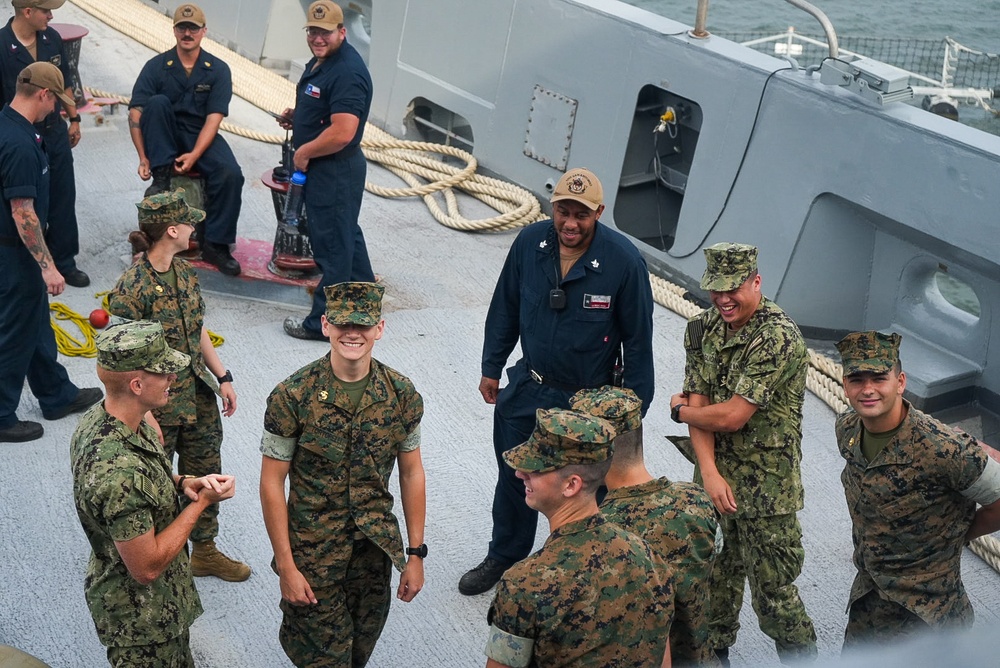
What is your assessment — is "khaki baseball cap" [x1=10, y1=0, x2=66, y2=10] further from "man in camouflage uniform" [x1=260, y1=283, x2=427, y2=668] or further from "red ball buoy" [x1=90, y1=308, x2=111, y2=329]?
"man in camouflage uniform" [x1=260, y1=283, x2=427, y2=668]

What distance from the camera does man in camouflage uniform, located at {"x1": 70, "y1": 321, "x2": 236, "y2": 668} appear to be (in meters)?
3.02

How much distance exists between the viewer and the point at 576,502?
8.93ft

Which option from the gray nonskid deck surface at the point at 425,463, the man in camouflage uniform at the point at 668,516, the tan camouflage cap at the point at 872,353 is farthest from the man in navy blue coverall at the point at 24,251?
the tan camouflage cap at the point at 872,353

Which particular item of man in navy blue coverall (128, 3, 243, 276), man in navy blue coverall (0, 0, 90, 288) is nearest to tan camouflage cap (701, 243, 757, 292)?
man in navy blue coverall (128, 3, 243, 276)

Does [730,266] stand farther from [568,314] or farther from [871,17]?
[871,17]

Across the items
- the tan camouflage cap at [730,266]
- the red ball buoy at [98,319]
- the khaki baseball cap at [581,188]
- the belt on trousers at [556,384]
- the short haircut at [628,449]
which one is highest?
the khaki baseball cap at [581,188]

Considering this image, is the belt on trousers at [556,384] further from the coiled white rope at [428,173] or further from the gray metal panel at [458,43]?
the gray metal panel at [458,43]

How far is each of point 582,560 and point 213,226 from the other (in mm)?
4683

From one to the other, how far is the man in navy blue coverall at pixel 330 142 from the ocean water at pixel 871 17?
37.9 ft

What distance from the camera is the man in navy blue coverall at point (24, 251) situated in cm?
489

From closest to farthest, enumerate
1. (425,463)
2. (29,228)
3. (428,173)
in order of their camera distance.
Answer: (29,228)
(425,463)
(428,173)

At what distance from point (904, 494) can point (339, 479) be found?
1753 mm

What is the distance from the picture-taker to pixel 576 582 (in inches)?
102

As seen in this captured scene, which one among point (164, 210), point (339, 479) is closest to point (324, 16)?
point (164, 210)
